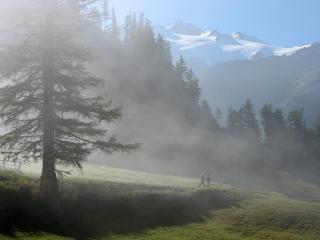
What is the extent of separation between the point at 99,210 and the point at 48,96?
1021cm

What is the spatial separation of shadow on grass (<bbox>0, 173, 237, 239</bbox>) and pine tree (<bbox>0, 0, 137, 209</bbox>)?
63.3 inches

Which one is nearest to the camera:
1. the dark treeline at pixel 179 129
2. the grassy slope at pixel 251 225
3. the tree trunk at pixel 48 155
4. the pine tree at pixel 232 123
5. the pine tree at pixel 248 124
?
the tree trunk at pixel 48 155

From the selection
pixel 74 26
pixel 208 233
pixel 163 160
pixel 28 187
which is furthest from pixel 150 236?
pixel 163 160

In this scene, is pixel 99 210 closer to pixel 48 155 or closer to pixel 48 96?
pixel 48 155

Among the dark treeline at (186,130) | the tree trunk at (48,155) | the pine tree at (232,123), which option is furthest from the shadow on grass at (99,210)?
the pine tree at (232,123)

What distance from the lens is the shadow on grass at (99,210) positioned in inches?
1316

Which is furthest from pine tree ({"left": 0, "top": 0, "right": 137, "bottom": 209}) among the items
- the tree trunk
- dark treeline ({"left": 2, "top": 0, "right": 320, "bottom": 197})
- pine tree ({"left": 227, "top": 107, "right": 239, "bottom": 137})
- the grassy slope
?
pine tree ({"left": 227, "top": 107, "right": 239, "bottom": 137})

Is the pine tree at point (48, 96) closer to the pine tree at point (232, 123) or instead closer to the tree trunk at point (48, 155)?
the tree trunk at point (48, 155)

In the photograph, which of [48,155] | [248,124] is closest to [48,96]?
[48,155]

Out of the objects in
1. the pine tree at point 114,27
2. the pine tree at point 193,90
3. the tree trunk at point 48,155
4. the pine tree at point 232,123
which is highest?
the pine tree at point 114,27

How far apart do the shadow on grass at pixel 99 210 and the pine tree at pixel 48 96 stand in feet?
5.27

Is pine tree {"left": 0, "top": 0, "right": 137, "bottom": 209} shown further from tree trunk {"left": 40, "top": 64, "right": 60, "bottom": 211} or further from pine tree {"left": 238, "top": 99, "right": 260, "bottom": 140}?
pine tree {"left": 238, "top": 99, "right": 260, "bottom": 140}

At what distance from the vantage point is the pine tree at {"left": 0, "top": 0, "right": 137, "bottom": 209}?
35.0 metres

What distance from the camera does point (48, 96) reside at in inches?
1409
